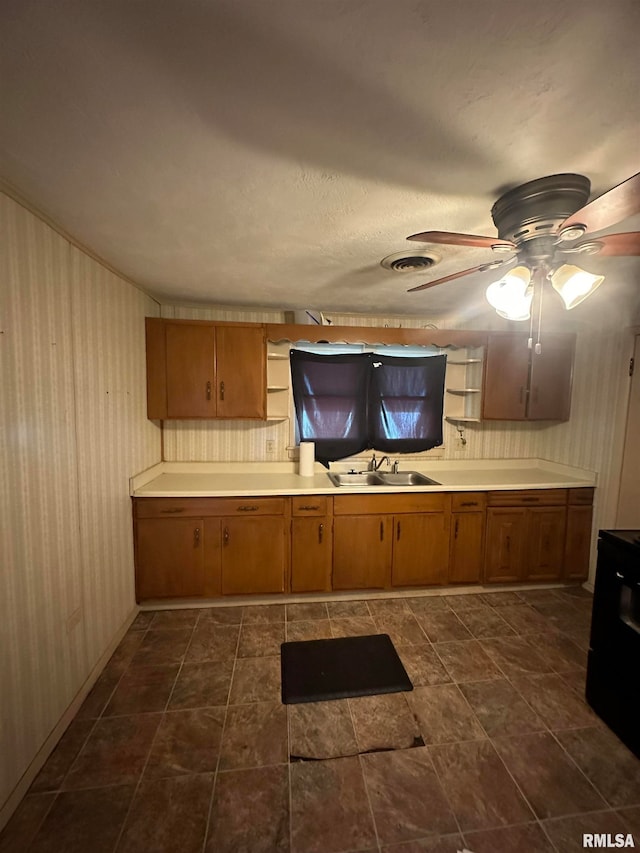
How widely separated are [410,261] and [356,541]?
6.61 feet

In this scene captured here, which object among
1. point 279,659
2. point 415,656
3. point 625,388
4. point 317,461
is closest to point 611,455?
point 625,388

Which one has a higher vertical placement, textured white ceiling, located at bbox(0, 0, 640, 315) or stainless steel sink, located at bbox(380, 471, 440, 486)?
textured white ceiling, located at bbox(0, 0, 640, 315)

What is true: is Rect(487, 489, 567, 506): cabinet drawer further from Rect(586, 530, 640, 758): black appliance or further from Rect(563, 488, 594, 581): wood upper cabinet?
Rect(586, 530, 640, 758): black appliance

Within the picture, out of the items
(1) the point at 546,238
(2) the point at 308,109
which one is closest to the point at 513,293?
(1) the point at 546,238

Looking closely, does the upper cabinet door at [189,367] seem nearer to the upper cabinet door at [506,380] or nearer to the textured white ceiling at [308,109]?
the textured white ceiling at [308,109]

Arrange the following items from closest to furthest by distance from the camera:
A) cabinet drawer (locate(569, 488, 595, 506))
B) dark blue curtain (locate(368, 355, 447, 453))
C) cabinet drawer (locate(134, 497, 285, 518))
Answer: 1. cabinet drawer (locate(134, 497, 285, 518))
2. cabinet drawer (locate(569, 488, 595, 506))
3. dark blue curtain (locate(368, 355, 447, 453))

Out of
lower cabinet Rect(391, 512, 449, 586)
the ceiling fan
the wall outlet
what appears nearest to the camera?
the ceiling fan

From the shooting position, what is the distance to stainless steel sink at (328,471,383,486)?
3012mm

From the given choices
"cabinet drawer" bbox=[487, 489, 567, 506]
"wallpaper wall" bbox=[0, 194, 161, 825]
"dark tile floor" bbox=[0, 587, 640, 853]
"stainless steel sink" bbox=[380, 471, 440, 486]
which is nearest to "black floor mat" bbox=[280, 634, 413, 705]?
"dark tile floor" bbox=[0, 587, 640, 853]

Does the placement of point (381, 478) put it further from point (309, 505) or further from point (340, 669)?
point (340, 669)

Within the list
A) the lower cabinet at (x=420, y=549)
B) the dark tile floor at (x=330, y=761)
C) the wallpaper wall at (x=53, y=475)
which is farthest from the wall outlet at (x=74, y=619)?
the lower cabinet at (x=420, y=549)

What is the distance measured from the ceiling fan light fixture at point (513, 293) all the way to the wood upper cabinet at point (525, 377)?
1.78 metres

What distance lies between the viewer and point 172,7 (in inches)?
25.9

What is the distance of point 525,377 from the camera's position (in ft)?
9.95
